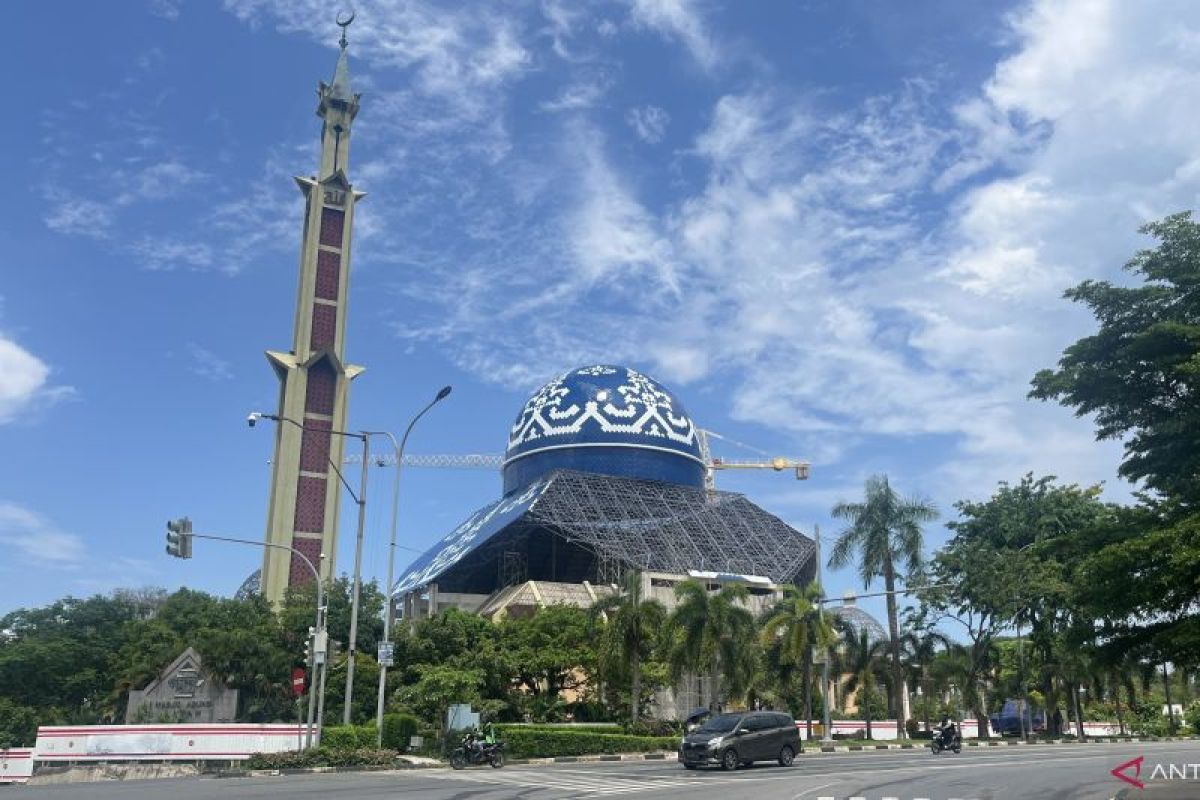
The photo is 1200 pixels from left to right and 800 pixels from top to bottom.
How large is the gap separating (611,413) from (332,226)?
3009 cm

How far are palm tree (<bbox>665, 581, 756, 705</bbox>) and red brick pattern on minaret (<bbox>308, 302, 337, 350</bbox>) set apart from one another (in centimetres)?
5007

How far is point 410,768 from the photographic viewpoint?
2805 cm

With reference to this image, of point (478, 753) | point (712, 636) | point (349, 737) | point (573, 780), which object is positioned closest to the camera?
point (573, 780)

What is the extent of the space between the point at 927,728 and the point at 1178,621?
46064 millimetres

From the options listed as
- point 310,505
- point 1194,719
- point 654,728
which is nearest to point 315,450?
point 310,505

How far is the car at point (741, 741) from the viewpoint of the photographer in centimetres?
2489

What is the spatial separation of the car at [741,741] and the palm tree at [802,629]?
15.0m

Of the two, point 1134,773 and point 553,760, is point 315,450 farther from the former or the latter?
point 1134,773

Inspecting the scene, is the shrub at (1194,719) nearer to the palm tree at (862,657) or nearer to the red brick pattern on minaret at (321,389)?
the palm tree at (862,657)

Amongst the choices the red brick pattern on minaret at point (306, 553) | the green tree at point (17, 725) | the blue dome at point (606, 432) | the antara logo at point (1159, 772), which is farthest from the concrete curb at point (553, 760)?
the red brick pattern on minaret at point (306, 553)

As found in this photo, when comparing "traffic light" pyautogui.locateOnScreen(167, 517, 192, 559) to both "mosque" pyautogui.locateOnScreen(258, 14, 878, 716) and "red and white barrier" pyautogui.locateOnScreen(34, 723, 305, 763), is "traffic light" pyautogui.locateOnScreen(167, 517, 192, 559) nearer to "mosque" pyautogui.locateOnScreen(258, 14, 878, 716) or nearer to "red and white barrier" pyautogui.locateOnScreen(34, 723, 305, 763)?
"red and white barrier" pyautogui.locateOnScreen(34, 723, 305, 763)

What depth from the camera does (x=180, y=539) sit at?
2653 cm

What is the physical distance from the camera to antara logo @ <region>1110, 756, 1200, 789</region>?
1954 centimetres

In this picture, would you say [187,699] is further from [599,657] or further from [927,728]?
[927,728]
